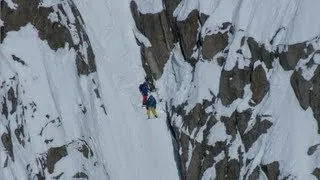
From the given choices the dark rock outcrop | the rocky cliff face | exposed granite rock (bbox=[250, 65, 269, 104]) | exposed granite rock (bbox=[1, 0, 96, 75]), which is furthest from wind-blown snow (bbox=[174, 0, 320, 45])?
the dark rock outcrop

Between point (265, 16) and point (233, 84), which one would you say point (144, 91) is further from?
point (265, 16)

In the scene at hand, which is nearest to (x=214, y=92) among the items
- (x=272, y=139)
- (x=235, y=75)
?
(x=235, y=75)

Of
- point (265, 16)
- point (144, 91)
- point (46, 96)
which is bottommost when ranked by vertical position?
point (144, 91)

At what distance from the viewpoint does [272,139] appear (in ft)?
107

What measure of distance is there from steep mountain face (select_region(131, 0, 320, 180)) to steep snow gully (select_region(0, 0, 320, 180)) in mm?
51

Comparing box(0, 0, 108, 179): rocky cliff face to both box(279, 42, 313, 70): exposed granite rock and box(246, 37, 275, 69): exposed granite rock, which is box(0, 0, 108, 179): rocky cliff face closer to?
box(246, 37, 275, 69): exposed granite rock

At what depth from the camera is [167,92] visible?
37.2 meters

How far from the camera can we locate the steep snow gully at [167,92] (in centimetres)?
3247

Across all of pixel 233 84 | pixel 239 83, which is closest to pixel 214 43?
pixel 233 84

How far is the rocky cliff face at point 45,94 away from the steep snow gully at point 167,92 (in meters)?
0.05

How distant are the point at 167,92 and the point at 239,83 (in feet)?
14.1

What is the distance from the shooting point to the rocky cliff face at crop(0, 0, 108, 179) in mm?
32469

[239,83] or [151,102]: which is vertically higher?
[239,83]

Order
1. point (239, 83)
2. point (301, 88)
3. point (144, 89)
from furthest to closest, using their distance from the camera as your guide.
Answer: point (144, 89) → point (239, 83) → point (301, 88)
